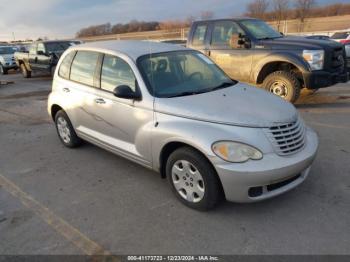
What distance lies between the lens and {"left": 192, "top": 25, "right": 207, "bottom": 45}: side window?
8125 millimetres

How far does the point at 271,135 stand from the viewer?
122 inches

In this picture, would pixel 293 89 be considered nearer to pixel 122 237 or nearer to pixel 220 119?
pixel 220 119

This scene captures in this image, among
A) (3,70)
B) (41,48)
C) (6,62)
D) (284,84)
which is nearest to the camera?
(284,84)

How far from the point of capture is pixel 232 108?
3.35m

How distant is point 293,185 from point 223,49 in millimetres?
5164

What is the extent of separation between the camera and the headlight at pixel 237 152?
300 cm

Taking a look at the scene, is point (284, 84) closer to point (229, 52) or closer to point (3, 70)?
point (229, 52)

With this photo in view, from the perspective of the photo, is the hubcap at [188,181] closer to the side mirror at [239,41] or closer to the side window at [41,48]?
the side mirror at [239,41]

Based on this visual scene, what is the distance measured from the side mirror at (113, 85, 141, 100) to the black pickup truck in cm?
435

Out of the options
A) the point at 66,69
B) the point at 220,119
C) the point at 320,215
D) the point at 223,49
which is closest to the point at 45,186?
the point at 66,69

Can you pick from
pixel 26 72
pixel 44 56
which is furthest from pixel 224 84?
pixel 26 72

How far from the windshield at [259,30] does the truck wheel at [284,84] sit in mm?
989

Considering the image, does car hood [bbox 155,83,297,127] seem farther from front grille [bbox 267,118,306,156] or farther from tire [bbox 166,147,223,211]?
tire [bbox 166,147,223,211]

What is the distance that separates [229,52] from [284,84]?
1.51 metres
